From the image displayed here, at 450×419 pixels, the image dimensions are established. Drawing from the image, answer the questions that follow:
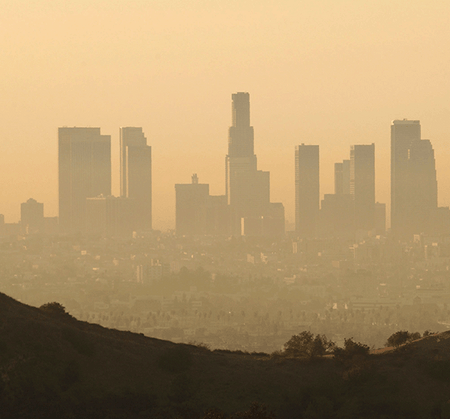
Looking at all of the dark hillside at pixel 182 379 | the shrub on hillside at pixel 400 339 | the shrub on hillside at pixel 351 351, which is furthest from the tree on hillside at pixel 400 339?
the shrub on hillside at pixel 351 351

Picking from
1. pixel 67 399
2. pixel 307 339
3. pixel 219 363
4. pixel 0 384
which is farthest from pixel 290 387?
pixel 0 384

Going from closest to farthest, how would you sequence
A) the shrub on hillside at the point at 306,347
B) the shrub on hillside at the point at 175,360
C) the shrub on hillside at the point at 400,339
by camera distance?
the shrub on hillside at the point at 175,360 < the shrub on hillside at the point at 306,347 < the shrub on hillside at the point at 400,339

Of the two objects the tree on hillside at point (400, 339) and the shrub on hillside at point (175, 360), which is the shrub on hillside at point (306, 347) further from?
the shrub on hillside at point (175, 360)

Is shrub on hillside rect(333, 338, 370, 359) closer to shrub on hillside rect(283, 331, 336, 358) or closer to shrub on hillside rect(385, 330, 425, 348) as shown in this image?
shrub on hillside rect(283, 331, 336, 358)

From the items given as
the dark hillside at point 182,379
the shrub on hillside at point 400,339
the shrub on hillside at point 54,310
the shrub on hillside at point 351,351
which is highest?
the shrub on hillside at point 54,310

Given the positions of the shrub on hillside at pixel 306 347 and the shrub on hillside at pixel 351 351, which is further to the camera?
the shrub on hillside at pixel 306 347

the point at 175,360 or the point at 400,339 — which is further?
the point at 400,339

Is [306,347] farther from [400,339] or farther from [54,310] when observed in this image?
[54,310]

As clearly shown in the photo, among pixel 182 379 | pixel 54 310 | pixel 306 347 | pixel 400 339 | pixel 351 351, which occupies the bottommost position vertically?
pixel 182 379

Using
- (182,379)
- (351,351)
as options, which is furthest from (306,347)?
(182,379)

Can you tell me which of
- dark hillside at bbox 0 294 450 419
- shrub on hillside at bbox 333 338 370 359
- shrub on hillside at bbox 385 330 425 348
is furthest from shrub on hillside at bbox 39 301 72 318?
shrub on hillside at bbox 385 330 425 348
